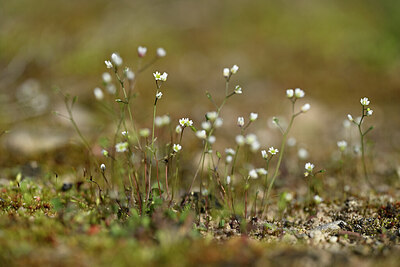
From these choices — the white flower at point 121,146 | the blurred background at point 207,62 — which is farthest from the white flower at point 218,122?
the blurred background at point 207,62

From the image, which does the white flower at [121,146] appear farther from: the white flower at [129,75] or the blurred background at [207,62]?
the blurred background at [207,62]

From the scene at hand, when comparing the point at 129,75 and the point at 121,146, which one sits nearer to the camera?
the point at 129,75

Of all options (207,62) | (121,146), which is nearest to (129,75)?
(121,146)

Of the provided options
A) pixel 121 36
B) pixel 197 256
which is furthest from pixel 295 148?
pixel 121 36

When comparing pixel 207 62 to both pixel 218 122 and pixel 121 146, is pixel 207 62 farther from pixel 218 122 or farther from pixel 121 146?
pixel 121 146

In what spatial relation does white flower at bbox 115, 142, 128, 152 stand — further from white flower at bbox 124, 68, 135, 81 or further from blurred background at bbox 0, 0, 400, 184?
blurred background at bbox 0, 0, 400, 184

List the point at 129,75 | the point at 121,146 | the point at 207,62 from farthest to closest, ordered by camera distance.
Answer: the point at 207,62 < the point at 121,146 < the point at 129,75

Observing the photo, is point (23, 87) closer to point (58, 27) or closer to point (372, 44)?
point (58, 27)

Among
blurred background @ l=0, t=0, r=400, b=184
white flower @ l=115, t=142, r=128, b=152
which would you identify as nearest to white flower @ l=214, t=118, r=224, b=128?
white flower @ l=115, t=142, r=128, b=152
